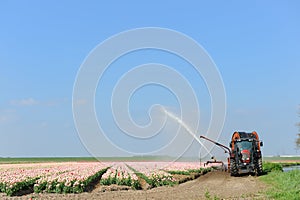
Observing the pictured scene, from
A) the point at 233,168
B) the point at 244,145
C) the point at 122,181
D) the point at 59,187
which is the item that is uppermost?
the point at 244,145

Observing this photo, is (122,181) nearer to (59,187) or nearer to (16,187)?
(59,187)

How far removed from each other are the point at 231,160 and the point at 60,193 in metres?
12.1

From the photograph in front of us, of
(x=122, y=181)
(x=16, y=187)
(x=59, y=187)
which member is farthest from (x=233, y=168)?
(x=16, y=187)

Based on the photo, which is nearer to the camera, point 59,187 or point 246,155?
point 59,187

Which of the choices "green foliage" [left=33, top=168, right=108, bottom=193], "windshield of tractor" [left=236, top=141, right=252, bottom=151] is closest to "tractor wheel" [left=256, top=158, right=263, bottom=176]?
"windshield of tractor" [left=236, top=141, right=252, bottom=151]

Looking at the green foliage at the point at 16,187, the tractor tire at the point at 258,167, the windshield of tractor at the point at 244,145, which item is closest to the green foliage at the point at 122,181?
the green foliage at the point at 16,187

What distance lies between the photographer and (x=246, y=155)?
2578 centimetres

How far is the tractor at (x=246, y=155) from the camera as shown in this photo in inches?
1020

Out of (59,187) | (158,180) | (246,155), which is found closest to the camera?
(59,187)

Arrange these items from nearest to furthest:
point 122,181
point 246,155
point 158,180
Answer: point 122,181 < point 158,180 < point 246,155

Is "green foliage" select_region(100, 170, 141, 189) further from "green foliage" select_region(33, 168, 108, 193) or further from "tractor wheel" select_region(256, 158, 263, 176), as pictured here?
"tractor wheel" select_region(256, 158, 263, 176)

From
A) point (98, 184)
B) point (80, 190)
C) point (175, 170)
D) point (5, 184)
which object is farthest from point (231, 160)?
point (5, 184)

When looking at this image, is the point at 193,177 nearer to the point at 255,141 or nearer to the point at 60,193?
the point at 255,141

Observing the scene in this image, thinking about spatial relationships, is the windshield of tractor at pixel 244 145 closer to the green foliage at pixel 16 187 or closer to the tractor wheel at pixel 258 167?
the tractor wheel at pixel 258 167
